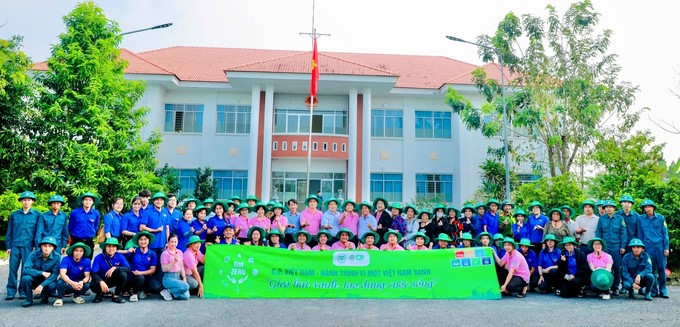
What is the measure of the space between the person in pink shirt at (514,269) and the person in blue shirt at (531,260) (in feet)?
0.85

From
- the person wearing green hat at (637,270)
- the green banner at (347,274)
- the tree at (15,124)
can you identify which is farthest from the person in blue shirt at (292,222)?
the tree at (15,124)

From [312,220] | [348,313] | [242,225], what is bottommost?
[348,313]

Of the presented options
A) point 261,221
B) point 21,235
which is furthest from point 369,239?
point 21,235

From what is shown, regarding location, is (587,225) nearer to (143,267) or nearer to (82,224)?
(143,267)

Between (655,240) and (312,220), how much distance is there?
6074 mm

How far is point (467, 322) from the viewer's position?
5.82 meters

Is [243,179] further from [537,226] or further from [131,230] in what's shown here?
[537,226]

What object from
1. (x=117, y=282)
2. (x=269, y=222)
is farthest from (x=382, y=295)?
(x=117, y=282)

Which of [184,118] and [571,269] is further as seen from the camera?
[184,118]

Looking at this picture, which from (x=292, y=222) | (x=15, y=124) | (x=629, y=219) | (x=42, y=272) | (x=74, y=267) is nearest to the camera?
(x=42, y=272)

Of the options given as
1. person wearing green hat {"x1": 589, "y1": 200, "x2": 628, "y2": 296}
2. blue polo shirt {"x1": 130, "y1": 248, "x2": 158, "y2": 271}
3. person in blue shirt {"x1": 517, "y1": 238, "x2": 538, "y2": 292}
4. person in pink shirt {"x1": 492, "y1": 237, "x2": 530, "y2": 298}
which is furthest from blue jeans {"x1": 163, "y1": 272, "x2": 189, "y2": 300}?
person wearing green hat {"x1": 589, "y1": 200, "x2": 628, "y2": 296}

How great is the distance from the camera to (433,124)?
75.8 ft

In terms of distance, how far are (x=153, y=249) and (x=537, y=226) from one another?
6.77m

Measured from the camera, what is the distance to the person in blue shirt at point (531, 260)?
322 inches
